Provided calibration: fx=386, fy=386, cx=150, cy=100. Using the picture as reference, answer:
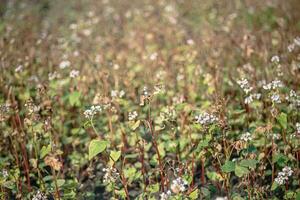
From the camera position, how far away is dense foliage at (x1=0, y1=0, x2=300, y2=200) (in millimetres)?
2760

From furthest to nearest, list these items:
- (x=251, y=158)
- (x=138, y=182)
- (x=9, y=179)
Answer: (x=138, y=182) < (x=9, y=179) < (x=251, y=158)

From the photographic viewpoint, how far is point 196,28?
6.50m

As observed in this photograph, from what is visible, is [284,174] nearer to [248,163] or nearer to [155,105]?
[248,163]

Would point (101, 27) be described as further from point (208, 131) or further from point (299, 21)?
point (208, 131)

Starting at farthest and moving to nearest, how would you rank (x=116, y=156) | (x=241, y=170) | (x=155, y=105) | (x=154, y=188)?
(x=155, y=105) → (x=154, y=188) → (x=116, y=156) → (x=241, y=170)

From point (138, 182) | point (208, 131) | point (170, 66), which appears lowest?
point (138, 182)

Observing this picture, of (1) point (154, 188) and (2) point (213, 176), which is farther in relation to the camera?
(2) point (213, 176)

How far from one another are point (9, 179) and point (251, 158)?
183 centimetres

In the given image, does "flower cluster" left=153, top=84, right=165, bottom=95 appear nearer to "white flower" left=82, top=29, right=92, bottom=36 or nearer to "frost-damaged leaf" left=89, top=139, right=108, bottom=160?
"frost-damaged leaf" left=89, top=139, right=108, bottom=160

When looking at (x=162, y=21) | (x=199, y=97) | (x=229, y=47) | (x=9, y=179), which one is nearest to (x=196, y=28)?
(x=162, y=21)

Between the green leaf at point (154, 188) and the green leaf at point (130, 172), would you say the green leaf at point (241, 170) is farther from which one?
the green leaf at point (130, 172)

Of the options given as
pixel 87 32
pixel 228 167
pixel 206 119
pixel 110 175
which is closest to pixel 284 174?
pixel 228 167

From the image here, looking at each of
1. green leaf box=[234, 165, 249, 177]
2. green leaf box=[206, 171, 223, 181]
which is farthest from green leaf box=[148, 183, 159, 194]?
green leaf box=[234, 165, 249, 177]

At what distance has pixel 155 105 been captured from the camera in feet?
13.8
